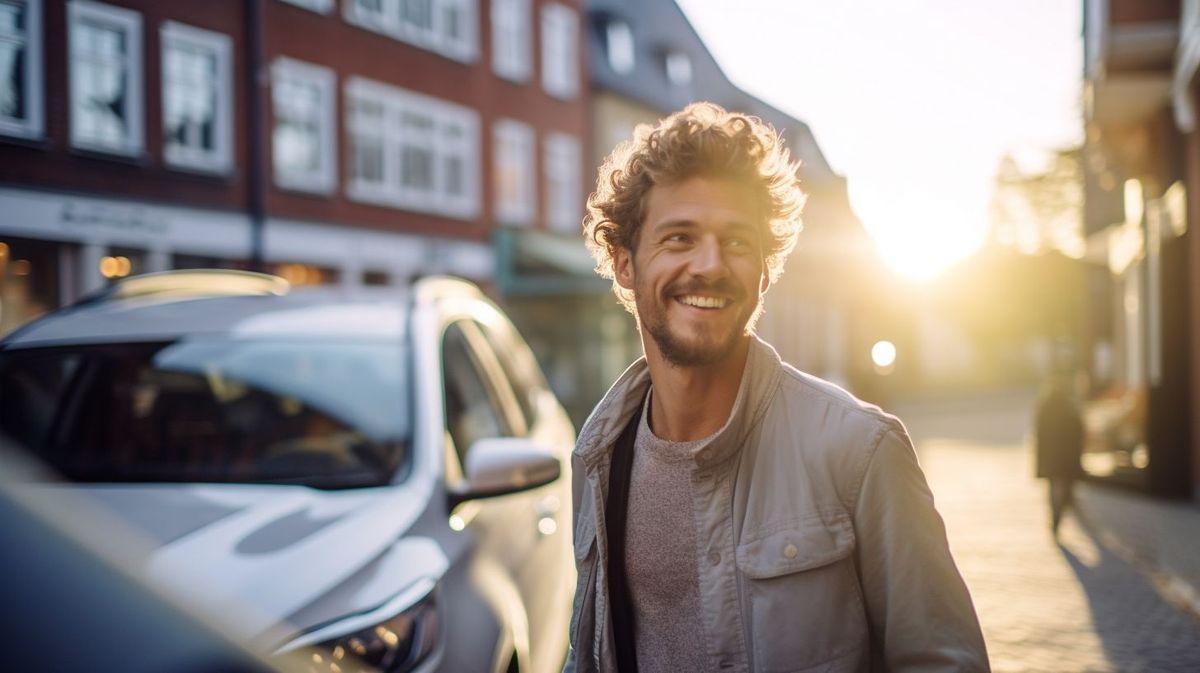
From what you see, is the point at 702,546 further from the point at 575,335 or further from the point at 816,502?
the point at 575,335

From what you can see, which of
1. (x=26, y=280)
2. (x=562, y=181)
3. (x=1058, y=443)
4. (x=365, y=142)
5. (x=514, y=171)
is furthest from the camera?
(x=562, y=181)

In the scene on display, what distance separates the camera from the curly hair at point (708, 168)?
232 cm

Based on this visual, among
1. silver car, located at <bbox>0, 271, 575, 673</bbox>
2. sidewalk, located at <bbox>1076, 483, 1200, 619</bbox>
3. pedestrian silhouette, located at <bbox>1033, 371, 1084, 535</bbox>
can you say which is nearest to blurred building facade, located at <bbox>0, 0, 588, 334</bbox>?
silver car, located at <bbox>0, 271, 575, 673</bbox>

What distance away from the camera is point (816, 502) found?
6.64 ft

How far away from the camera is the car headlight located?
254cm

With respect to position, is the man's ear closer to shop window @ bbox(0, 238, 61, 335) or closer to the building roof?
shop window @ bbox(0, 238, 61, 335)

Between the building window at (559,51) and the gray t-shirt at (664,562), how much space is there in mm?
27902

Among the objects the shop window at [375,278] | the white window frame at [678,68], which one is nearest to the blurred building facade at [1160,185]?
the shop window at [375,278]

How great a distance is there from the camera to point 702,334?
231 centimetres

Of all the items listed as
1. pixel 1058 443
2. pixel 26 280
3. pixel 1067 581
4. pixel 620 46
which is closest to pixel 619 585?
pixel 1067 581

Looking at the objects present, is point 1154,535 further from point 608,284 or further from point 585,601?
point 608,284

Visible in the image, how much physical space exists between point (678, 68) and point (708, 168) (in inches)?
1452

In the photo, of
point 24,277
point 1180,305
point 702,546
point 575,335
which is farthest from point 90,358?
point 575,335

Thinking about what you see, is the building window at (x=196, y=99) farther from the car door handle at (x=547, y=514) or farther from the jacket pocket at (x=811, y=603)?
the jacket pocket at (x=811, y=603)
